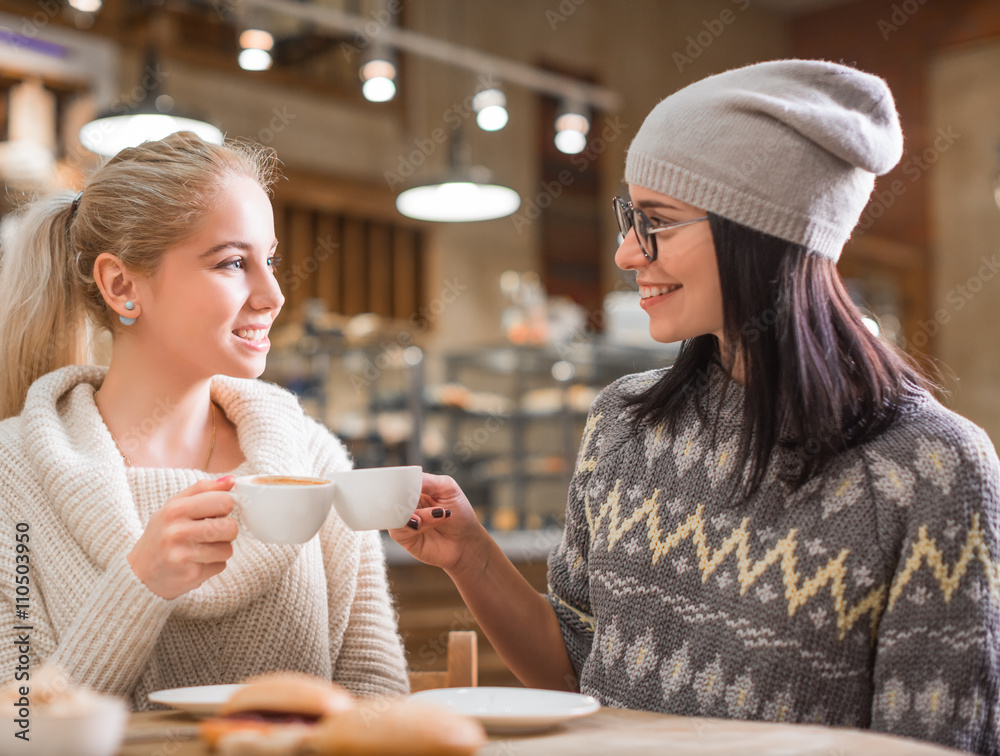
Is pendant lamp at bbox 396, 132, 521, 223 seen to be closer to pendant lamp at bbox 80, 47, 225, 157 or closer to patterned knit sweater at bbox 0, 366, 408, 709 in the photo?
pendant lamp at bbox 80, 47, 225, 157

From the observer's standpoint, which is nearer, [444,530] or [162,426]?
[444,530]

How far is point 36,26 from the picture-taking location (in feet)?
18.7

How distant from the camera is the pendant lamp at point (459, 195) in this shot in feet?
14.5

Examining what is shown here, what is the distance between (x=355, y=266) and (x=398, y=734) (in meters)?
6.81

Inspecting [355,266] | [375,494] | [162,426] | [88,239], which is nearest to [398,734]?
[375,494]

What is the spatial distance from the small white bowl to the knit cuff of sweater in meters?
0.49

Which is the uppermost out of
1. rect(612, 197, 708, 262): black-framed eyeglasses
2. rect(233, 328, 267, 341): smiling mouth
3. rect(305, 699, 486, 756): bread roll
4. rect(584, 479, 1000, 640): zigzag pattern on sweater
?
rect(612, 197, 708, 262): black-framed eyeglasses

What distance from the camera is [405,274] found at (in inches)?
302

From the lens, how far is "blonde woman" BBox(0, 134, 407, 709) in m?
1.39

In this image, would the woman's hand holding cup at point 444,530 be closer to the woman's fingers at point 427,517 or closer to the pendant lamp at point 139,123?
the woman's fingers at point 427,517

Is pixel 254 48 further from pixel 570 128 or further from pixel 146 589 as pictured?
pixel 146 589

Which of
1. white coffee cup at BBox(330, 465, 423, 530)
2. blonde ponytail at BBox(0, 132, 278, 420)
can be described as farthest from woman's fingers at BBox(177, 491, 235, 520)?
blonde ponytail at BBox(0, 132, 278, 420)

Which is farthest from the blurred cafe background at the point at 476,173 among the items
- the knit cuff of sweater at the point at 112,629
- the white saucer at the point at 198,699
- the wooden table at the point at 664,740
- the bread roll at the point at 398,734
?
the bread roll at the point at 398,734

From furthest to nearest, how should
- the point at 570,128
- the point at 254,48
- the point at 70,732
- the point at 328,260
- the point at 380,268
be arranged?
the point at 380,268
the point at 328,260
the point at 570,128
the point at 254,48
the point at 70,732
